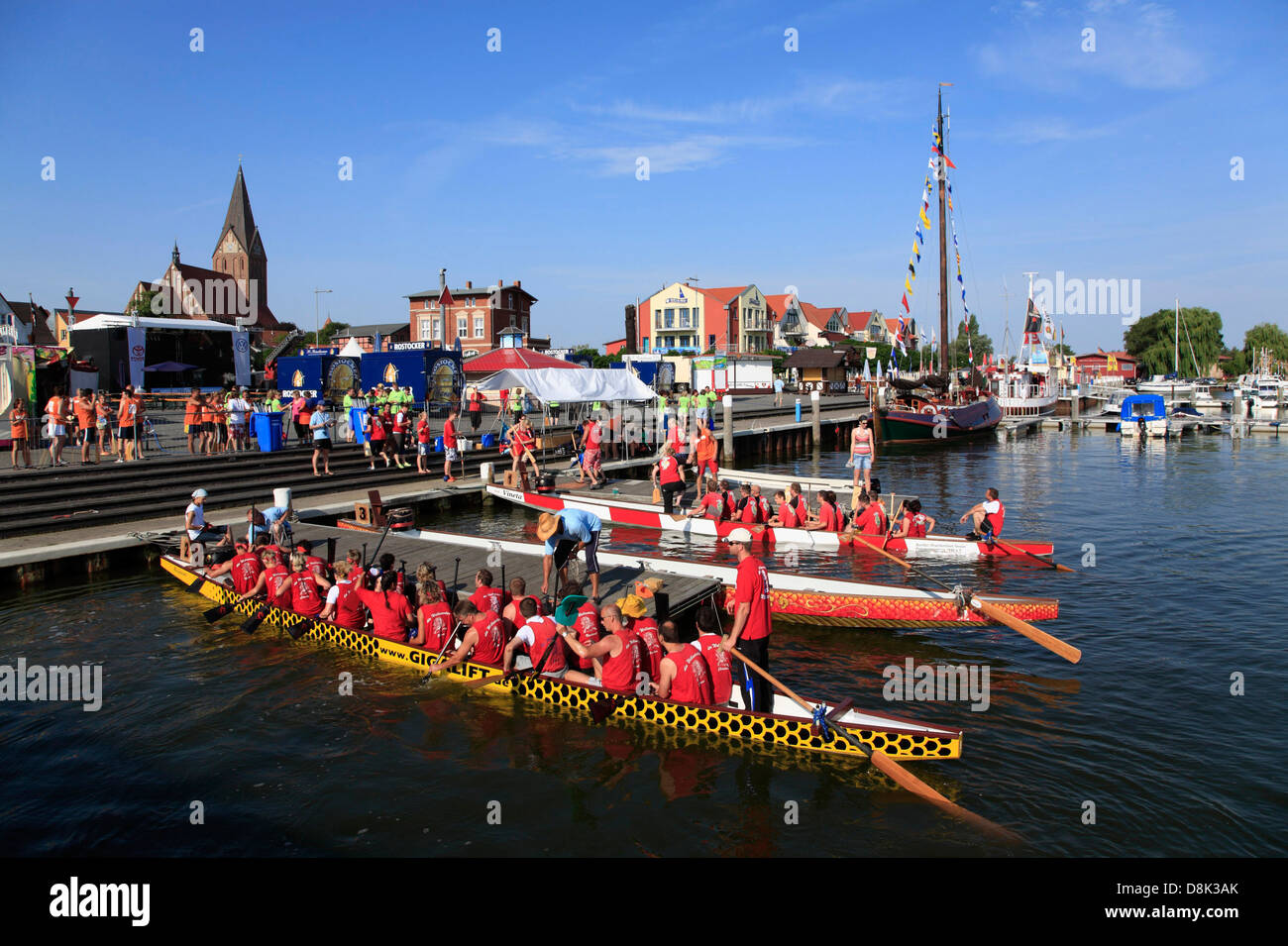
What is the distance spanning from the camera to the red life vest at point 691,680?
8719 millimetres

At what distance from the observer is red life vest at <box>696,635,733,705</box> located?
874 centimetres

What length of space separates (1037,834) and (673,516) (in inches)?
493

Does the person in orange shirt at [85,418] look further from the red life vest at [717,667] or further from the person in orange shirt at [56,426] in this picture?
the red life vest at [717,667]

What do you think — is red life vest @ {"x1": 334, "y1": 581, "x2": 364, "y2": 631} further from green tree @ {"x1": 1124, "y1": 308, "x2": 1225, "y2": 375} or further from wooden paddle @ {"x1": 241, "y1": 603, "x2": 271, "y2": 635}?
green tree @ {"x1": 1124, "y1": 308, "x2": 1225, "y2": 375}

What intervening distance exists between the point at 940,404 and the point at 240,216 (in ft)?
331

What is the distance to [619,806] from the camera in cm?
792

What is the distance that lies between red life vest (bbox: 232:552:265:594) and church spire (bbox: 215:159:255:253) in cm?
11171

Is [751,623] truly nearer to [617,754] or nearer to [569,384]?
[617,754]

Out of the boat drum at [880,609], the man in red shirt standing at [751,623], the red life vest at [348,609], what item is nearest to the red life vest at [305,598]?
the red life vest at [348,609]

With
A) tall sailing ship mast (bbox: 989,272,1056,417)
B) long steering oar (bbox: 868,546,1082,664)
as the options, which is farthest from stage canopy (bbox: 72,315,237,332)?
tall sailing ship mast (bbox: 989,272,1056,417)

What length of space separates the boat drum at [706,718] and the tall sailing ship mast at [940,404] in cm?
3684

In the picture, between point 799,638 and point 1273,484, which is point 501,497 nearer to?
point 799,638

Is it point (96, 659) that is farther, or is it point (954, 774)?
point (96, 659)
